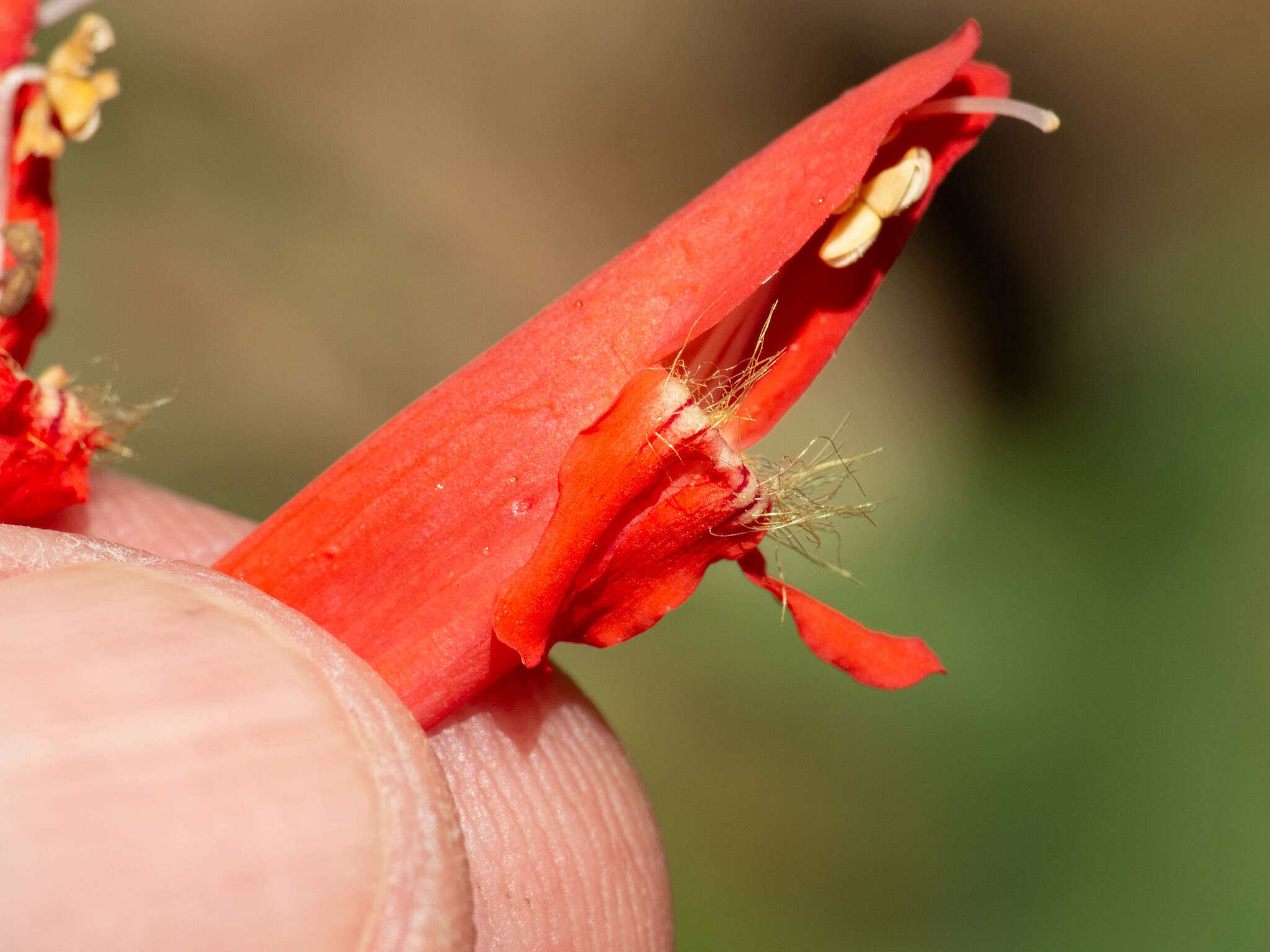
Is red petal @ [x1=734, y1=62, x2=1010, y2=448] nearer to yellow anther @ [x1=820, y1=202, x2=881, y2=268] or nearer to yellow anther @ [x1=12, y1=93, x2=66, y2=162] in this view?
yellow anther @ [x1=820, y1=202, x2=881, y2=268]

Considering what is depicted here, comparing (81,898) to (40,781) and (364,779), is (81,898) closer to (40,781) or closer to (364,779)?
(40,781)

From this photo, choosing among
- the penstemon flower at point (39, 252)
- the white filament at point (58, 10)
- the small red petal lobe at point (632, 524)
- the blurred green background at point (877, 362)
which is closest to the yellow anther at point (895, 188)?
the small red petal lobe at point (632, 524)

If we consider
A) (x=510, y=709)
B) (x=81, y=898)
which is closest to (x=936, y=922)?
(x=510, y=709)

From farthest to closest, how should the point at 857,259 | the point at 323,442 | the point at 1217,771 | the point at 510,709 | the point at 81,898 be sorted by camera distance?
the point at 323,442 → the point at 1217,771 → the point at 510,709 → the point at 857,259 → the point at 81,898

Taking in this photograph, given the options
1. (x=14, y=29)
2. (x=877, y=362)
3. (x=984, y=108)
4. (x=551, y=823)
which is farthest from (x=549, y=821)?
(x=877, y=362)

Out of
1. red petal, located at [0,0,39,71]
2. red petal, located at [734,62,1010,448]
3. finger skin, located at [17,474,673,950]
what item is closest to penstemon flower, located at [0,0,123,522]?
red petal, located at [0,0,39,71]

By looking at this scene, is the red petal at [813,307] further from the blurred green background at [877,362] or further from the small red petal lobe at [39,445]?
the blurred green background at [877,362]
